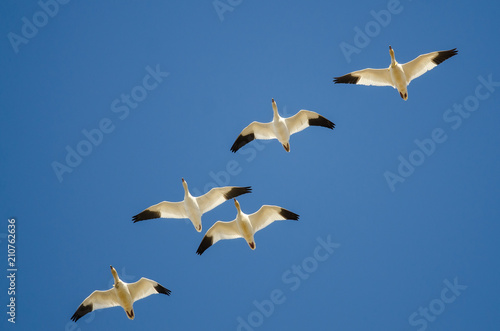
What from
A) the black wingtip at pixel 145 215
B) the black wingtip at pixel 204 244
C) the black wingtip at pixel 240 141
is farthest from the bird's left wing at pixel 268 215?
the black wingtip at pixel 145 215

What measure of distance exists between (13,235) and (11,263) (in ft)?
4.16

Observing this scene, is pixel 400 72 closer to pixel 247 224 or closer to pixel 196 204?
pixel 247 224

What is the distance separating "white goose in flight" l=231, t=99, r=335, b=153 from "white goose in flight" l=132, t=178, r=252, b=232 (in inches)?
89.4

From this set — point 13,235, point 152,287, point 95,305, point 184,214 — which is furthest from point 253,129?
point 13,235

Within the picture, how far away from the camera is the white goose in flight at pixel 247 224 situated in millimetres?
18969

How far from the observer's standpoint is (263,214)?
19297 mm

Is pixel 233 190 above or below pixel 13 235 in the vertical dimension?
below

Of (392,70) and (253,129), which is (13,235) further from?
(392,70)

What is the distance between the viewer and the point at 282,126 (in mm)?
20266

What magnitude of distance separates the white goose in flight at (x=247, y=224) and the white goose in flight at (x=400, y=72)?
17.2 feet

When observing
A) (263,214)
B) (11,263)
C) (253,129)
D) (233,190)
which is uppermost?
(11,263)

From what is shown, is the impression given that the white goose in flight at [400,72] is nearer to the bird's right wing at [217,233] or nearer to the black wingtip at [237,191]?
the black wingtip at [237,191]

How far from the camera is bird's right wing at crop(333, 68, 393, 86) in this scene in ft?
66.3

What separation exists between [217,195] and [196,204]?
811mm
